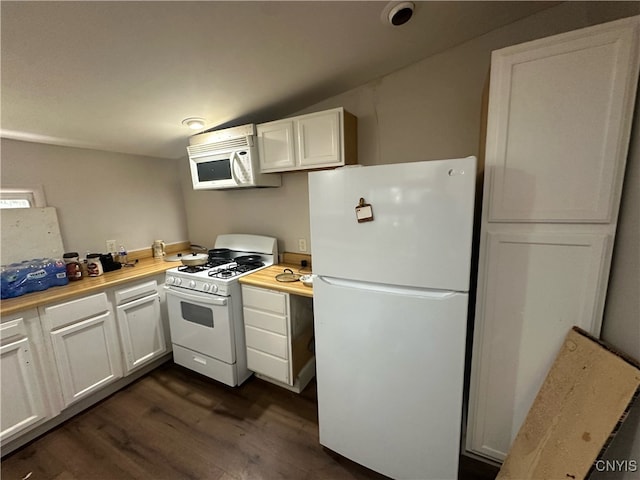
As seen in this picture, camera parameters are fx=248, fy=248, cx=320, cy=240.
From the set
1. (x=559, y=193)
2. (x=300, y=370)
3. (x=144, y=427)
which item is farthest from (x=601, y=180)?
(x=144, y=427)

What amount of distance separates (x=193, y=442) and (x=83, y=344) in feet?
3.41

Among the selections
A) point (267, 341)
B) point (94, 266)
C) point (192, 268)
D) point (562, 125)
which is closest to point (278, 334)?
point (267, 341)

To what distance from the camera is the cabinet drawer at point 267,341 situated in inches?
72.1

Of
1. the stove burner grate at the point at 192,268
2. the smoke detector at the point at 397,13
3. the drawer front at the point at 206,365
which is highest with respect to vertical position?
the smoke detector at the point at 397,13

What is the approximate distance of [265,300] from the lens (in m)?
1.84

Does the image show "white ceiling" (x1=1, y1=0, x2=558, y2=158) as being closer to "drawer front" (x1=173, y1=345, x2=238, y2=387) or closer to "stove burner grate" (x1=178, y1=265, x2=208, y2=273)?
"stove burner grate" (x1=178, y1=265, x2=208, y2=273)

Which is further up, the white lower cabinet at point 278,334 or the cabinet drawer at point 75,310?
the cabinet drawer at point 75,310

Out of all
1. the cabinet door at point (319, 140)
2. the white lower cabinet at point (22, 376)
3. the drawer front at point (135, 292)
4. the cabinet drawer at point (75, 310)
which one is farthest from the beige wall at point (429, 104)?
the white lower cabinet at point (22, 376)

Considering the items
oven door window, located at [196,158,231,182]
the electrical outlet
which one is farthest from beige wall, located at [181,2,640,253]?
the electrical outlet

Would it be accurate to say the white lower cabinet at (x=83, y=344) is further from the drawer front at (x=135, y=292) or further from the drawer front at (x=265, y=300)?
the drawer front at (x=265, y=300)

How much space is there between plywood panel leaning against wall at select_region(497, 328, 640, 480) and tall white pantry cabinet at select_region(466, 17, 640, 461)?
0.07m

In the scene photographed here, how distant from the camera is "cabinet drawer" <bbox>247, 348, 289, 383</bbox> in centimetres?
186

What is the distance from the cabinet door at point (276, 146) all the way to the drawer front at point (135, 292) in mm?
1396

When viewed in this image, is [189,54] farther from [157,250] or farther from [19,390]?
[19,390]
